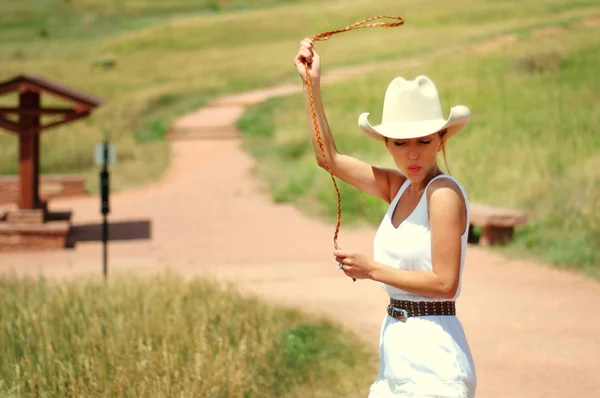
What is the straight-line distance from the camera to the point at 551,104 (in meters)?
20.8

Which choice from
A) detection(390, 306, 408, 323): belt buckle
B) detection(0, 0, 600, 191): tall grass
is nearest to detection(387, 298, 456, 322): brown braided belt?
detection(390, 306, 408, 323): belt buckle

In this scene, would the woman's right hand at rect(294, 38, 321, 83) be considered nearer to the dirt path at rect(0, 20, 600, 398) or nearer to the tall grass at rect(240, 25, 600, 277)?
the dirt path at rect(0, 20, 600, 398)

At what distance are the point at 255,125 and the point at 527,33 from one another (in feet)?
50.9

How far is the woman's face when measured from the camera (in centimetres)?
365

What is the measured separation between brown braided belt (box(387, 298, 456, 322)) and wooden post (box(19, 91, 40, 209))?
1110cm

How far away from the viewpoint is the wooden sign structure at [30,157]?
13.2 metres

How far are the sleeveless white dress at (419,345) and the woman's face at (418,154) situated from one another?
0.35 feet

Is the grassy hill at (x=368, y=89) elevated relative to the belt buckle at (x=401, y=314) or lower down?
elevated

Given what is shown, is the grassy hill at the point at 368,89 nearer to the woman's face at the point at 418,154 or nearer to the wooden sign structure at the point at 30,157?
the wooden sign structure at the point at 30,157

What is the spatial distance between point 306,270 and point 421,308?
7.75 meters

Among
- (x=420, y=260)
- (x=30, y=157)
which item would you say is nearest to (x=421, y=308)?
(x=420, y=260)

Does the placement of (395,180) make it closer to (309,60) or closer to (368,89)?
(309,60)

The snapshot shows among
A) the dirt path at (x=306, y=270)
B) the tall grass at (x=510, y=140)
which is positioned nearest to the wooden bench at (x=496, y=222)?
the tall grass at (x=510, y=140)

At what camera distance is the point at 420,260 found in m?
3.56
